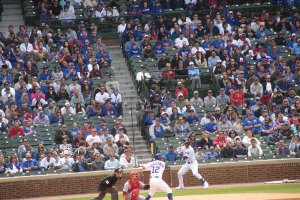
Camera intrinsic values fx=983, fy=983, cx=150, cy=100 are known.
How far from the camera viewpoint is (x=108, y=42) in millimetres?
39875

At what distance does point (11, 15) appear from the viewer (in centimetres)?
4006

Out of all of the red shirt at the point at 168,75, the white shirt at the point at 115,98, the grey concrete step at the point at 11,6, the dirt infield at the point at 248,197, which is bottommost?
the dirt infield at the point at 248,197

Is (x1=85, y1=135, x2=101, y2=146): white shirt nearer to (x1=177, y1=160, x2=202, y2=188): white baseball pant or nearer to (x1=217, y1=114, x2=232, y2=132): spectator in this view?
(x1=177, y1=160, x2=202, y2=188): white baseball pant

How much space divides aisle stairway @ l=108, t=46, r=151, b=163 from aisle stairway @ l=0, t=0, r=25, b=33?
385 centimetres

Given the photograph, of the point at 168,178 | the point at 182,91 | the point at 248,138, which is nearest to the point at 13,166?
the point at 168,178

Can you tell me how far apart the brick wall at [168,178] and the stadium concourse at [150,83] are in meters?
0.28

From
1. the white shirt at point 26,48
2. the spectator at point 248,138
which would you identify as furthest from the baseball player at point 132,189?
the white shirt at point 26,48

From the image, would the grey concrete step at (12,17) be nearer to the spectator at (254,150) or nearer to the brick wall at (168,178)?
the brick wall at (168,178)

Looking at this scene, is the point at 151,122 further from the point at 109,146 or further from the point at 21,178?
the point at 21,178

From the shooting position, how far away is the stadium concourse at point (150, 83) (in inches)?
1270

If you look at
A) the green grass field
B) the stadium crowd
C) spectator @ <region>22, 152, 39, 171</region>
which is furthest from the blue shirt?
spectator @ <region>22, 152, 39, 171</region>

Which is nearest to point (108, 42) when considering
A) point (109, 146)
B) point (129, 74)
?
point (129, 74)

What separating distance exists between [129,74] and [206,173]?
292 inches

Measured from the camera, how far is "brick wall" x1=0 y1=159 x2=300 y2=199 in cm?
3095
